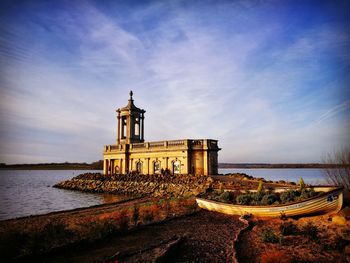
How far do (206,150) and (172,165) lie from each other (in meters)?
5.43

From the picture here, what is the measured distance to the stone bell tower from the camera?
42406mm

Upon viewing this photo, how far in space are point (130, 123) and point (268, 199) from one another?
30.4m

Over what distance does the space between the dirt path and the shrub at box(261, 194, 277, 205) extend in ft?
7.33

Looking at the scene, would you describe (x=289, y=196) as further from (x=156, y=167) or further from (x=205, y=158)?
(x=156, y=167)

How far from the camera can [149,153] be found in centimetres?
3797

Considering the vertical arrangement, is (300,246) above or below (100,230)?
below

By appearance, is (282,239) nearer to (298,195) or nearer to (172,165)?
(298,195)

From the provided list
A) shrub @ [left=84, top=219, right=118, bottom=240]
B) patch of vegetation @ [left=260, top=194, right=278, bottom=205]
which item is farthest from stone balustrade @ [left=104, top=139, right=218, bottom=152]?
shrub @ [left=84, top=219, right=118, bottom=240]

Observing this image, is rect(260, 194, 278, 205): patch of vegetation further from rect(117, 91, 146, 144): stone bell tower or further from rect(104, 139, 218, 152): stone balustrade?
rect(117, 91, 146, 144): stone bell tower

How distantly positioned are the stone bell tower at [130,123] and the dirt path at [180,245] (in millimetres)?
29524

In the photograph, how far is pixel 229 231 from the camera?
479 inches

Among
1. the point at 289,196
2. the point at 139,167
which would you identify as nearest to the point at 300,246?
the point at 289,196

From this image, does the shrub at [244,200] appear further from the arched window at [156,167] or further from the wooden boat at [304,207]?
the arched window at [156,167]

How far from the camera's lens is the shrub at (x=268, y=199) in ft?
49.9
